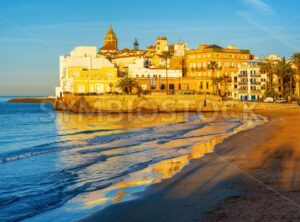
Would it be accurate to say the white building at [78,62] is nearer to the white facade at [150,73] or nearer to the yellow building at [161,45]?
the white facade at [150,73]

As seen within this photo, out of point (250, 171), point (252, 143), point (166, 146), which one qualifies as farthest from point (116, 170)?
point (252, 143)

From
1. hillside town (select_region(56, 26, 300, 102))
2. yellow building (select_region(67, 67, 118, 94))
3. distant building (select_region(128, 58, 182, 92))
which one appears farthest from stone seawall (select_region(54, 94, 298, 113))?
distant building (select_region(128, 58, 182, 92))

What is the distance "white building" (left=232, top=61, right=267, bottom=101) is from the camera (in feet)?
342

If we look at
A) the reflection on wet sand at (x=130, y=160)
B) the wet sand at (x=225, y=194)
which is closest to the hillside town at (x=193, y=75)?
the reflection on wet sand at (x=130, y=160)

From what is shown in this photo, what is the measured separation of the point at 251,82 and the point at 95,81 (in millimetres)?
40797

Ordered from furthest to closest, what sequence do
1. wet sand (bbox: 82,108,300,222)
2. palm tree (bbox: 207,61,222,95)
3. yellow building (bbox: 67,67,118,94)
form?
yellow building (bbox: 67,67,118,94), palm tree (bbox: 207,61,222,95), wet sand (bbox: 82,108,300,222)

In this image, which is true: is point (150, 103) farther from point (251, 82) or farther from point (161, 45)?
point (161, 45)

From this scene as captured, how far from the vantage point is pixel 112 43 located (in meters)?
188

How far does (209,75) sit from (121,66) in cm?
3560

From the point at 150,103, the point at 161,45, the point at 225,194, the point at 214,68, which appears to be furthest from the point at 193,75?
the point at 225,194

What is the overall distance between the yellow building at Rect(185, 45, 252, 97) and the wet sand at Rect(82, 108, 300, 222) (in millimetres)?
92302

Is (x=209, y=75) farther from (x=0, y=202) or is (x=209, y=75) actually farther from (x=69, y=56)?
(x=0, y=202)

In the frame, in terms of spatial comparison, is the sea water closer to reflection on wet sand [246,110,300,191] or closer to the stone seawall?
reflection on wet sand [246,110,300,191]

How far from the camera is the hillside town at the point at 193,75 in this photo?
328 ft
